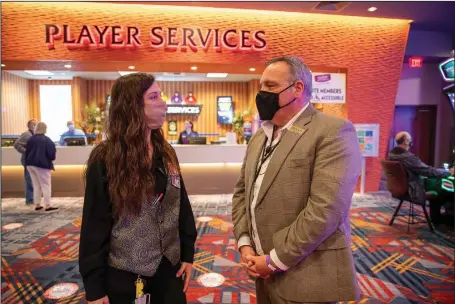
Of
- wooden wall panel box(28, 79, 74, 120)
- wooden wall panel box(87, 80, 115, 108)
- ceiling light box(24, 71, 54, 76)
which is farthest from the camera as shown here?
wooden wall panel box(87, 80, 115, 108)

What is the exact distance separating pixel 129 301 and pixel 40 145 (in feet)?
17.0

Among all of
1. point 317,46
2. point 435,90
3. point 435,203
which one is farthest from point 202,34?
point 435,90

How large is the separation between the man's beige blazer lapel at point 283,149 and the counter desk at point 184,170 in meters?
5.98

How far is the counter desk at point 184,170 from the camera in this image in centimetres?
724

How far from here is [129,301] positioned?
55.4 inches

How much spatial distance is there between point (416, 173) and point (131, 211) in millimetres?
4518

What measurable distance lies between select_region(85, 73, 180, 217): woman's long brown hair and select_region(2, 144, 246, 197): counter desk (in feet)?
19.0

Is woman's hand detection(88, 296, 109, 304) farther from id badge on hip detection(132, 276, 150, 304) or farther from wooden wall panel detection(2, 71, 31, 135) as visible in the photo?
wooden wall panel detection(2, 71, 31, 135)

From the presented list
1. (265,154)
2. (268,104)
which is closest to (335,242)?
(265,154)

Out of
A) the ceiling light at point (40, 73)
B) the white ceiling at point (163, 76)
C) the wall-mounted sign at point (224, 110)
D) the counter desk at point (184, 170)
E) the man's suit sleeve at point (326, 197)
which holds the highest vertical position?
the white ceiling at point (163, 76)

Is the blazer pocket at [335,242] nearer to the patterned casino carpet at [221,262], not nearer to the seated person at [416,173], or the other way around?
the patterned casino carpet at [221,262]

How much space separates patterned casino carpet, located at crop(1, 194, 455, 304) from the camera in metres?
2.92

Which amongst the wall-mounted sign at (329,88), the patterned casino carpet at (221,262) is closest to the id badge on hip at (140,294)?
the patterned casino carpet at (221,262)

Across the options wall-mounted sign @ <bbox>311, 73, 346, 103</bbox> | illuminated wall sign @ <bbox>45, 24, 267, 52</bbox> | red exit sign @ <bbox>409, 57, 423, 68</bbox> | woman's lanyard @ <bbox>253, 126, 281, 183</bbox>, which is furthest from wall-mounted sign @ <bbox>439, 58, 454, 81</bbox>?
woman's lanyard @ <bbox>253, 126, 281, 183</bbox>
